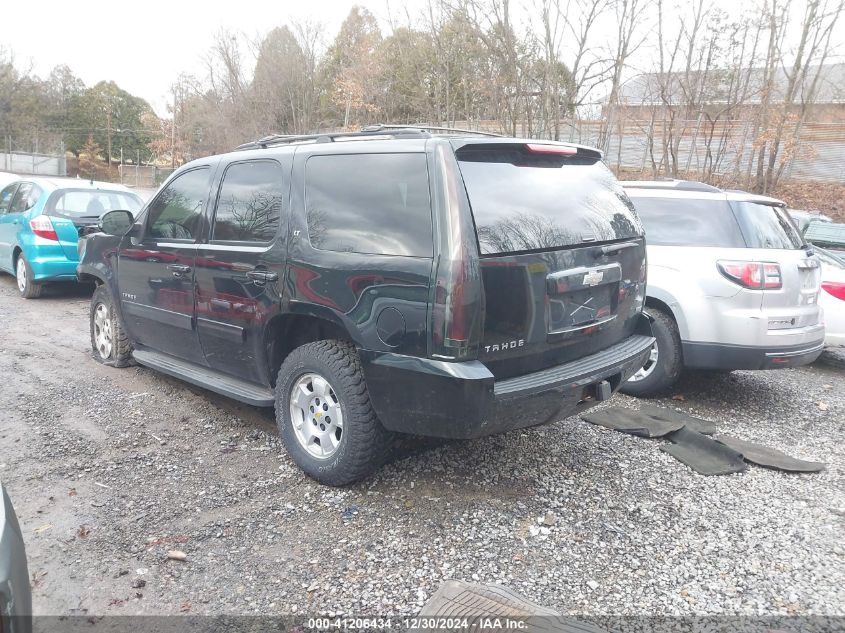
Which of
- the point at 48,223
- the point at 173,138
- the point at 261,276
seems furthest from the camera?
the point at 173,138

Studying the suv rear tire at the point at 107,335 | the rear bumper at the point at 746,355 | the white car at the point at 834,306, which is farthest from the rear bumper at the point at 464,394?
the white car at the point at 834,306

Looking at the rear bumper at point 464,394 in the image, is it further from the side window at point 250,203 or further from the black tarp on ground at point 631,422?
the black tarp on ground at point 631,422

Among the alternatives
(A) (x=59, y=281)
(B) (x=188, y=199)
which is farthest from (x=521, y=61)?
(B) (x=188, y=199)

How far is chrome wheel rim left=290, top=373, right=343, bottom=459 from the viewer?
11.4ft

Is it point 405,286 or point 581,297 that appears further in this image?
point 581,297

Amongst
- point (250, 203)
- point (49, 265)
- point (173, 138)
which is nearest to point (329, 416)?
point (250, 203)

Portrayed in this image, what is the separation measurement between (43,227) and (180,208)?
491 centimetres

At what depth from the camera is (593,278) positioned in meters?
3.39

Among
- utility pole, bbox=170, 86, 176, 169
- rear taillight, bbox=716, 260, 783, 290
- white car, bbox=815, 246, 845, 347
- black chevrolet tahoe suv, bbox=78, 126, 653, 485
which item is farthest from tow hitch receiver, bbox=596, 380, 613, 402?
utility pole, bbox=170, 86, 176, 169

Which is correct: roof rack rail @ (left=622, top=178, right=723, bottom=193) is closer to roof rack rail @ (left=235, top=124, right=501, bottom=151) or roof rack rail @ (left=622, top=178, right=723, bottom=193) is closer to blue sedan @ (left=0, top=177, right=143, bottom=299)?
roof rack rail @ (left=235, top=124, right=501, bottom=151)

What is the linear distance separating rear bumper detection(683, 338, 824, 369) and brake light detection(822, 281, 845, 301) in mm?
1677

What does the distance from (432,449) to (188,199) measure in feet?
8.23

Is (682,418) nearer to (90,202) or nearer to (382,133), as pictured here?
(382,133)

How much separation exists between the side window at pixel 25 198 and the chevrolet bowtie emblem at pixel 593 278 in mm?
8188
